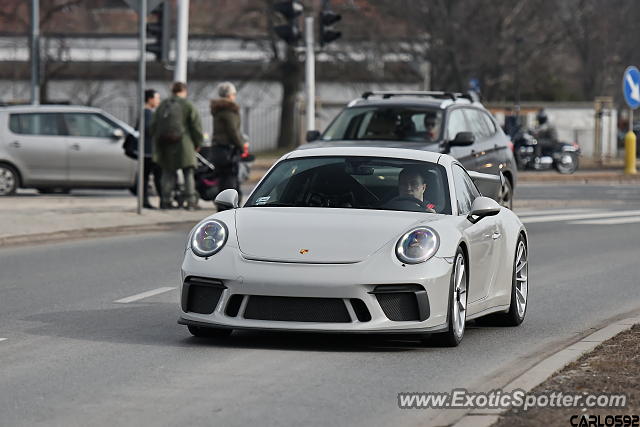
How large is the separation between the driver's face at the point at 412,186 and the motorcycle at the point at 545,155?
29.4 meters

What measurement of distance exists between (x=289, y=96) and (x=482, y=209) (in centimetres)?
4306

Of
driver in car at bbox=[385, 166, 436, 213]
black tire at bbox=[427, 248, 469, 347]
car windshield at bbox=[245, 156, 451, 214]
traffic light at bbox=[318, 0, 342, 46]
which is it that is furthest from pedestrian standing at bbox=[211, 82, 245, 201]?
black tire at bbox=[427, 248, 469, 347]

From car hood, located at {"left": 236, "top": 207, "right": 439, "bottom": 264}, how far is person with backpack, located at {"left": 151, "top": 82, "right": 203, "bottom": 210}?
11.6 m

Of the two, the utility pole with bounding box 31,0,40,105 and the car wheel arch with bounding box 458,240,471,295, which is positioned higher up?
the utility pole with bounding box 31,0,40,105

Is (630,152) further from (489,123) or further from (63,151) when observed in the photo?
(489,123)

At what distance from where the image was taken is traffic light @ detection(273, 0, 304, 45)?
28297 millimetres

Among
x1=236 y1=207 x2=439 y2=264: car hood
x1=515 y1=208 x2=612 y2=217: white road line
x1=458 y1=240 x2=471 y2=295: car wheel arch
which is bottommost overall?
x1=515 y1=208 x2=612 y2=217: white road line

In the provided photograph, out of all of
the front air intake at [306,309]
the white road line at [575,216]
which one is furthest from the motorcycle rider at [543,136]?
the front air intake at [306,309]

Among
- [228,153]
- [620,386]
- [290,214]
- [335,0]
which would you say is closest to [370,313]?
[290,214]

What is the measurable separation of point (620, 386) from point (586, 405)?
571 mm

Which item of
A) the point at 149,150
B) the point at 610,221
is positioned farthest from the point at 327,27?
the point at 610,221

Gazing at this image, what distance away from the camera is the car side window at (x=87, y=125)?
2647cm

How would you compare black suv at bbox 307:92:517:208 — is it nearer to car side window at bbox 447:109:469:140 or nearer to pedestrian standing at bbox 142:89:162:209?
car side window at bbox 447:109:469:140

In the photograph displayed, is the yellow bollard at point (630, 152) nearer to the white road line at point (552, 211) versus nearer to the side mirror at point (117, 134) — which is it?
the white road line at point (552, 211)
